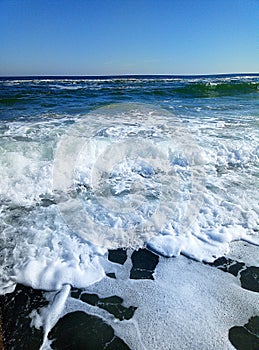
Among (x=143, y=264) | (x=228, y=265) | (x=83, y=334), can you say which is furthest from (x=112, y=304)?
(x=228, y=265)

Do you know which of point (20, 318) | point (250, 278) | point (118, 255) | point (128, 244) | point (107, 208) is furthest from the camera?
point (107, 208)

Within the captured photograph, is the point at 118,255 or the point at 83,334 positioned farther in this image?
the point at 118,255

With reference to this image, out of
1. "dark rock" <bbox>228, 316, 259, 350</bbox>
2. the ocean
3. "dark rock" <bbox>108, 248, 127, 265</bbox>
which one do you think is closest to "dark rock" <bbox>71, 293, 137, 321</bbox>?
the ocean

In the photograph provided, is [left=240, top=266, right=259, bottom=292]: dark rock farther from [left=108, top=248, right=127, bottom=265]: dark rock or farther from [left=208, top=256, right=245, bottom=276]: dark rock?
[left=108, top=248, right=127, bottom=265]: dark rock

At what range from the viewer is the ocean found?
1921 millimetres

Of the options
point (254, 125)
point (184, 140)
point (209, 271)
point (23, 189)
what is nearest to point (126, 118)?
point (184, 140)

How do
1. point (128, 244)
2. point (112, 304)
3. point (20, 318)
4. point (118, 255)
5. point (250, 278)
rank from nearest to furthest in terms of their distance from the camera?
point (20, 318), point (112, 304), point (250, 278), point (118, 255), point (128, 244)

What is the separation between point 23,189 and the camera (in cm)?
408

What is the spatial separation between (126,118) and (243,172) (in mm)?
5070

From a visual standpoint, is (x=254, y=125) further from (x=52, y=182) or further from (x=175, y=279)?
(x=175, y=279)

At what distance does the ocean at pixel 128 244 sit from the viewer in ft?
6.30

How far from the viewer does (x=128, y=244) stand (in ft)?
9.45

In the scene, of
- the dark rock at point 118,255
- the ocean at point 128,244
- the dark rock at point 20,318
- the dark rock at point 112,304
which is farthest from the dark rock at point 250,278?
the dark rock at point 20,318

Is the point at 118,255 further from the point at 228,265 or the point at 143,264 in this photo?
the point at 228,265
